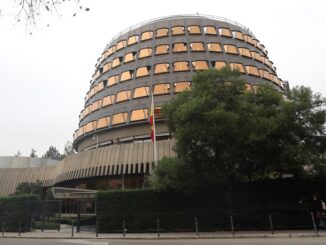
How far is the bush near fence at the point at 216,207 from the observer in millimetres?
25422

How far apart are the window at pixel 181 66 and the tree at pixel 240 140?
28317mm

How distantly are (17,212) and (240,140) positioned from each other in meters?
19.7

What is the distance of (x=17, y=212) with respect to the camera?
3303 centimetres

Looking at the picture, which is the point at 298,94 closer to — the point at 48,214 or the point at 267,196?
the point at 267,196

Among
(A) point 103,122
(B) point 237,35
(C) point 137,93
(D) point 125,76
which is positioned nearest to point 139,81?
(C) point 137,93

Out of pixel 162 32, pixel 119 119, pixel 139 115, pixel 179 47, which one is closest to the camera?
pixel 139 115

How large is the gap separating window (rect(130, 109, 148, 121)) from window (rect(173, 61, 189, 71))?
7956 mm

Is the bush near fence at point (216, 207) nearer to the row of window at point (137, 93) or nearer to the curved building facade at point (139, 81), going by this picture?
the curved building facade at point (139, 81)

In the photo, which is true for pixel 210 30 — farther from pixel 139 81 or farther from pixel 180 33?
pixel 139 81

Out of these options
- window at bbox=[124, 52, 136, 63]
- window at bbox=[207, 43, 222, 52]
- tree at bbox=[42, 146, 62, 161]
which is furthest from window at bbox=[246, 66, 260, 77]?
tree at bbox=[42, 146, 62, 161]

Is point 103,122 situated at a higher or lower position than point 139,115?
higher

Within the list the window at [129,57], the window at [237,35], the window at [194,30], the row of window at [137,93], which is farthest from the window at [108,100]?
the window at [237,35]

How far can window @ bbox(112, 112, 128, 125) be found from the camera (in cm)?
5394

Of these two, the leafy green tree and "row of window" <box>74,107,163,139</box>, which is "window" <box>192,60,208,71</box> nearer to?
"row of window" <box>74,107,163,139</box>
